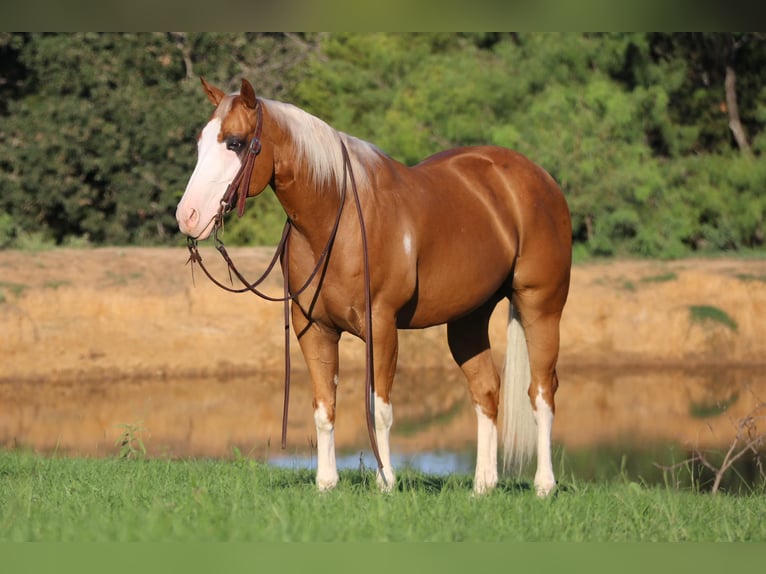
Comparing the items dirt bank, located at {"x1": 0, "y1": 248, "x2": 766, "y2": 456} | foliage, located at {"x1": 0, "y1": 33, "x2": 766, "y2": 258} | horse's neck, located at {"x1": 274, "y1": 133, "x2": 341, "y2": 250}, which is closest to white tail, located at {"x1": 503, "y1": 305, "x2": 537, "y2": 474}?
horse's neck, located at {"x1": 274, "y1": 133, "x2": 341, "y2": 250}

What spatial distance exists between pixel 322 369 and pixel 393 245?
0.73 meters

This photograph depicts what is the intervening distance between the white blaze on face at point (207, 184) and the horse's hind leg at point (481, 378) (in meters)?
2.04

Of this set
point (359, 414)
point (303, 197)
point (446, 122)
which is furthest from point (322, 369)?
point (446, 122)

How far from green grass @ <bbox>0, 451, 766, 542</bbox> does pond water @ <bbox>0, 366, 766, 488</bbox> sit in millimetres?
2453

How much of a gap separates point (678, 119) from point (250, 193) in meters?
18.9

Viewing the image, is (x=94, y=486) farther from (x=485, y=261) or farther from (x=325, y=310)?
(x=485, y=261)

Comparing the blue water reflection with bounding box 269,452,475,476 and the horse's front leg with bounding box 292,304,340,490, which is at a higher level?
the horse's front leg with bounding box 292,304,340,490

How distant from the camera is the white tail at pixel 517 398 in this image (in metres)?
7.13

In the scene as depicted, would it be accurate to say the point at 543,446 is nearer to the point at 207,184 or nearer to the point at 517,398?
the point at 517,398

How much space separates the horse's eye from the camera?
214 inches

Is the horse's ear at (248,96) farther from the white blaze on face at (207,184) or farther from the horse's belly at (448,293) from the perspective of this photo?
the horse's belly at (448,293)

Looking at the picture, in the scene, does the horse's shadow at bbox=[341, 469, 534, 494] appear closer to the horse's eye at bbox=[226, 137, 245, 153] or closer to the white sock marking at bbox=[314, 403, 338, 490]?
the white sock marking at bbox=[314, 403, 338, 490]

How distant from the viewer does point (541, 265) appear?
688cm

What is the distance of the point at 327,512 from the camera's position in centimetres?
516
